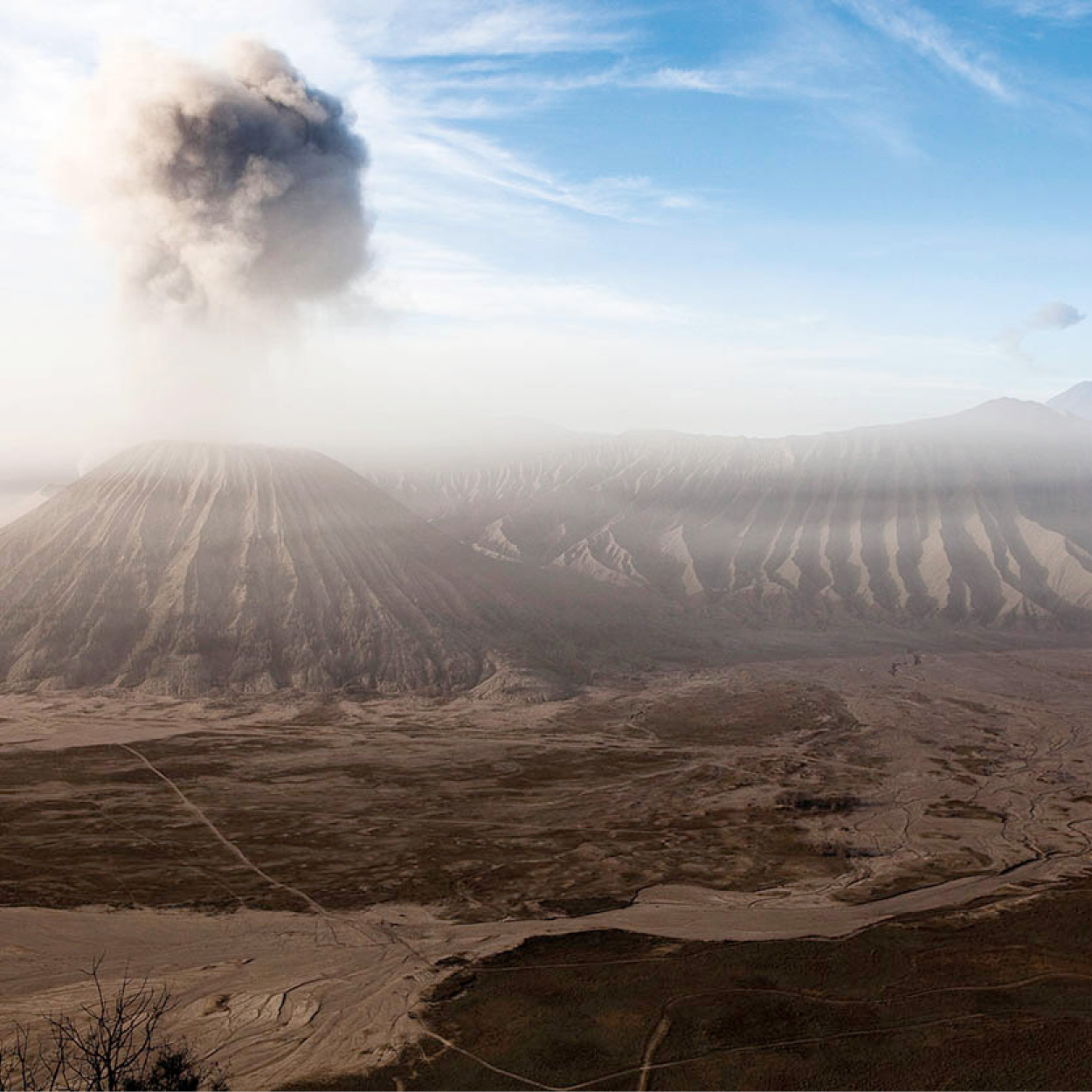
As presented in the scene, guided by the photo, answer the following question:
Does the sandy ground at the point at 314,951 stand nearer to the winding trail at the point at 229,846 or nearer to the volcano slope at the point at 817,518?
the winding trail at the point at 229,846

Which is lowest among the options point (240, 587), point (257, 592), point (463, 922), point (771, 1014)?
point (463, 922)

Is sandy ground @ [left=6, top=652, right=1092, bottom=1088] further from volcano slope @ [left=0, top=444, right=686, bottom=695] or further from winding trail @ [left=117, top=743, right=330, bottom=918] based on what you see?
volcano slope @ [left=0, top=444, right=686, bottom=695]

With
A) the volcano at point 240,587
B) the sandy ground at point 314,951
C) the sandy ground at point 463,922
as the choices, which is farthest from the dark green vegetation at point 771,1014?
the volcano at point 240,587

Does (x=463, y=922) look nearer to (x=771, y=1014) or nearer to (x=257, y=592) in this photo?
(x=771, y=1014)

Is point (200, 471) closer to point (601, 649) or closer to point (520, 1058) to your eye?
point (601, 649)

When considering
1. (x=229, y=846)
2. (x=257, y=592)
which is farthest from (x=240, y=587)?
(x=229, y=846)

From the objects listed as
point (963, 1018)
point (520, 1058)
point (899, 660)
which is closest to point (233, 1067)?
point (520, 1058)
